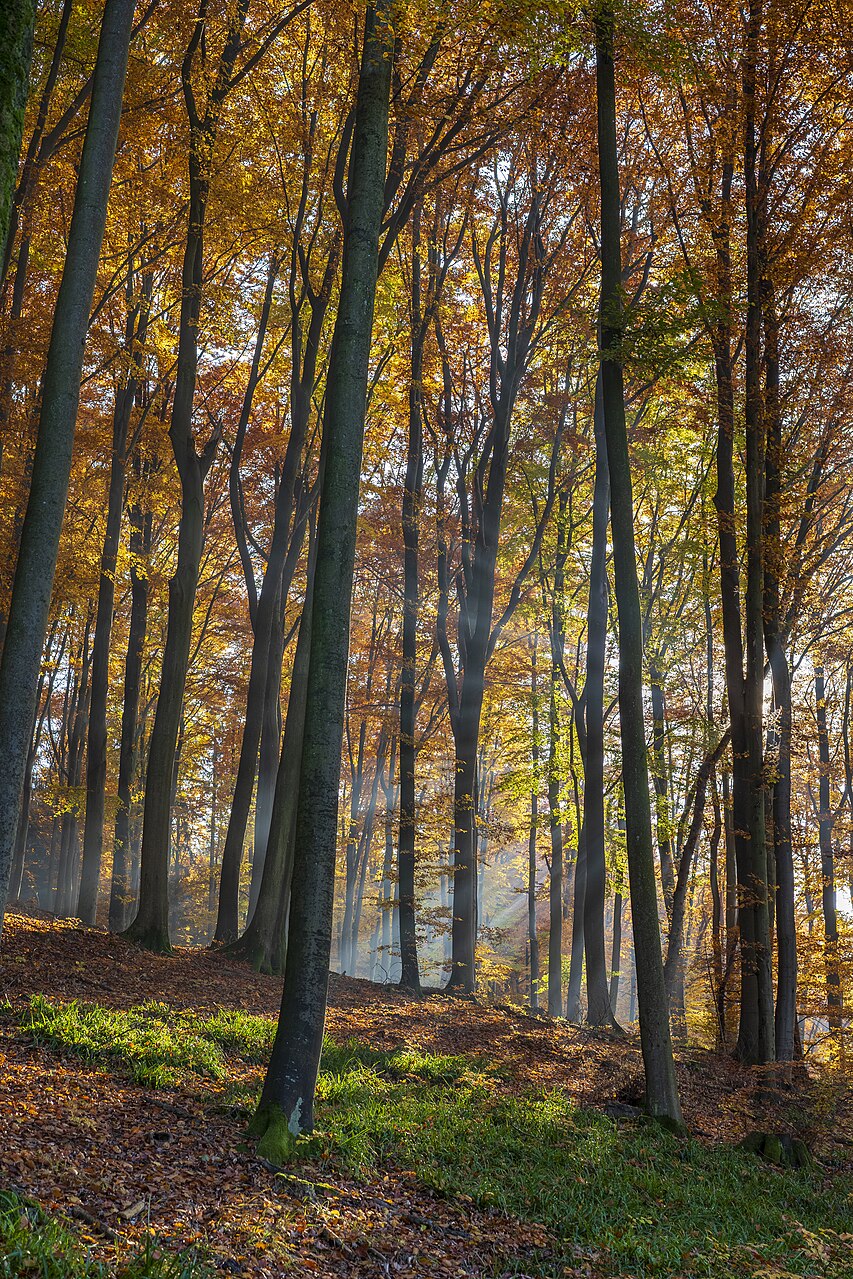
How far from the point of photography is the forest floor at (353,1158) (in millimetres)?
3871

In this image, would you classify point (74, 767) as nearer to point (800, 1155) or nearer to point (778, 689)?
point (778, 689)

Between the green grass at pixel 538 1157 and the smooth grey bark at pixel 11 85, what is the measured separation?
17.3 ft

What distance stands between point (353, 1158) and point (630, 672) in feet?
17.4

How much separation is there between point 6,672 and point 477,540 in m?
11.5

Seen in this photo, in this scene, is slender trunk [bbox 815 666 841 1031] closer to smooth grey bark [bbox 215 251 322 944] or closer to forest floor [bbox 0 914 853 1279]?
forest floor [bbox 0 914 853 1279]

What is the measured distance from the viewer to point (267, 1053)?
764 cm

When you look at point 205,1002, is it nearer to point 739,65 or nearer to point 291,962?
point 291,962

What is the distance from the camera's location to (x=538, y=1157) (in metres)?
6.57

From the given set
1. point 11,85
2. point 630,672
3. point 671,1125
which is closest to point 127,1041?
point 671,1125

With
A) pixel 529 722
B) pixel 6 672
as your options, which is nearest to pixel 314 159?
pixel 6 672

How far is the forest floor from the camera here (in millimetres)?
3871

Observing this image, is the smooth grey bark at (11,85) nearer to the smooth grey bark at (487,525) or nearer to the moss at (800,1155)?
the moss at (800,1155)

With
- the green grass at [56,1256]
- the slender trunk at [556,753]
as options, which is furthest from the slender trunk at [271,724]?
→ the green grass at [56,1256]

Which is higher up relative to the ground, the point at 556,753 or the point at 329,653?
the point at 556,753
